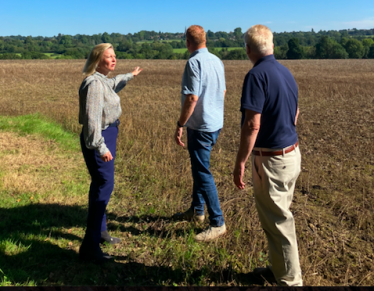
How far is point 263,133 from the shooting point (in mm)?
2648

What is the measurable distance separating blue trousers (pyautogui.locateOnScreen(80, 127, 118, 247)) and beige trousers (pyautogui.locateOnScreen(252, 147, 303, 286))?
1.46 m

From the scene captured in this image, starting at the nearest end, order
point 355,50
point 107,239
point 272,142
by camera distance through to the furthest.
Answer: point 272,142 < point 107,239 < point 355,50

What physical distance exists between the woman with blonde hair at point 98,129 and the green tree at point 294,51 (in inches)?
3752

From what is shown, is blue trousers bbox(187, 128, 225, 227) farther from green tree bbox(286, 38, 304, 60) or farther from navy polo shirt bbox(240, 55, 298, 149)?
green tree bbox(286, 38, 304, 60)

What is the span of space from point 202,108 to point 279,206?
1.41 meters

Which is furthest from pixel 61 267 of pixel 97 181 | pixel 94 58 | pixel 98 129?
pixel 94 58

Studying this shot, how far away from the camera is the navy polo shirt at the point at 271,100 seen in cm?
246

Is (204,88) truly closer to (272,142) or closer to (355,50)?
(272,142)

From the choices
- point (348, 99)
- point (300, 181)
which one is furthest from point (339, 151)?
point (348, 99)

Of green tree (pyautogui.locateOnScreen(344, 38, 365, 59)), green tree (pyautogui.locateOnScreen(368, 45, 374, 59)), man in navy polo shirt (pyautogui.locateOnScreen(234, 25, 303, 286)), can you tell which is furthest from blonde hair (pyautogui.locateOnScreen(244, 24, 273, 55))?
green tree (pyautogui.locateOnScreen(368, 45, 374, 59))

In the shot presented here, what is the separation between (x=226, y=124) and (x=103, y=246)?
8497 mm

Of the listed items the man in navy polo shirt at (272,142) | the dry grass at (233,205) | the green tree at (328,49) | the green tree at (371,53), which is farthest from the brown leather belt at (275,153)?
the green tree at (371,53)

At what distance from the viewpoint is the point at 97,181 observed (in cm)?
329

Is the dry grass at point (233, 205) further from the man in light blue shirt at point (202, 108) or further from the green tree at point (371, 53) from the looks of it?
the green tree at point (371, 53)
